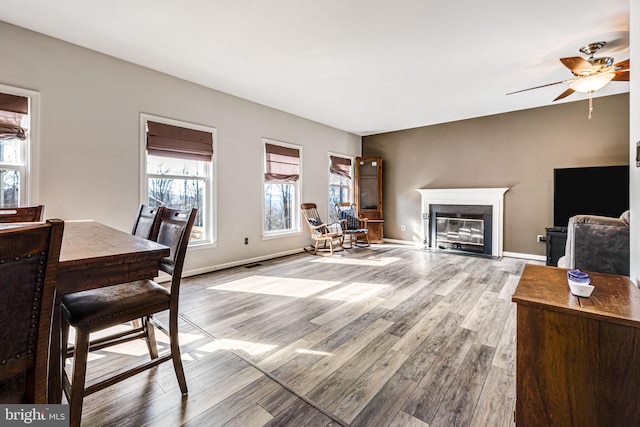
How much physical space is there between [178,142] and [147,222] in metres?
2.02

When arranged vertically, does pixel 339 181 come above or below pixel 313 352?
above

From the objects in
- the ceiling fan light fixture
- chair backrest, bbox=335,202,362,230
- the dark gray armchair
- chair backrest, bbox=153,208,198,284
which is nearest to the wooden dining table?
chair backrest, bbox=153,208,198,284

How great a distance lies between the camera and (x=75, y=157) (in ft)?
9.63

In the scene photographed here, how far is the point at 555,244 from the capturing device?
3789mm

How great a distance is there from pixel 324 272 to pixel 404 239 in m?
3.09

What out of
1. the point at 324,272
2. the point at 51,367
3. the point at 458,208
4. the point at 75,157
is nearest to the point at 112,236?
the point at 51,367

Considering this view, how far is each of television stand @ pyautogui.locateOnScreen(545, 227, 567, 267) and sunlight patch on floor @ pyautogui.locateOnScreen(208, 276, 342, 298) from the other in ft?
9.53

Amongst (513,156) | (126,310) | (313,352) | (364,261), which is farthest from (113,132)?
(513,156)

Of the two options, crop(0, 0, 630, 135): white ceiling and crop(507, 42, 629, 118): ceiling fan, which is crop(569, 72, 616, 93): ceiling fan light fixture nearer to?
crop(507, 42, 629, 118): ceiling fan

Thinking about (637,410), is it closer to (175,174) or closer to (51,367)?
(51,367)

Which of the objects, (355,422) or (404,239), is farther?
(404,239)

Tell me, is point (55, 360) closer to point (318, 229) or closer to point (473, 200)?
point (318, 229)

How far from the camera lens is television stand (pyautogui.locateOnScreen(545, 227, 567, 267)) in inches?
147

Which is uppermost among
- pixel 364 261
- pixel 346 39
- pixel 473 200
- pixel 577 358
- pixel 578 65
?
pixel 346 39
